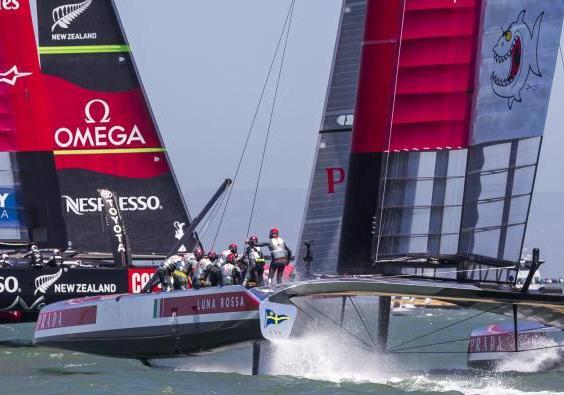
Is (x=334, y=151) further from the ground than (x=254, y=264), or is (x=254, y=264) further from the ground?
(x=334, y=151)

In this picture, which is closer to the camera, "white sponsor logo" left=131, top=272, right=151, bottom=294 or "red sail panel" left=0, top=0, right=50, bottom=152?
"white sponsor logo" left=131, top=272, right=151, bottom=294

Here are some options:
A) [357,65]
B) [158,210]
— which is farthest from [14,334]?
[357,65]

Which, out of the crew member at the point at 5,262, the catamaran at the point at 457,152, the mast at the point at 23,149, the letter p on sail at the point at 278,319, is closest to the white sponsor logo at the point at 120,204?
the mast at the point at 23,149

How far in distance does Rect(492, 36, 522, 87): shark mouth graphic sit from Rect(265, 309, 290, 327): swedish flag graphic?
334 centimetres

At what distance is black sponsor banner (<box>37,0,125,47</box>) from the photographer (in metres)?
24.5

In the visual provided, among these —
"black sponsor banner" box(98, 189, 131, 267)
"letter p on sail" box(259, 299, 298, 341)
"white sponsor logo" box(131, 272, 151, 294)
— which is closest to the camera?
"letter p on sail" box(259, 299, 298, 341)

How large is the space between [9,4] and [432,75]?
8622 mm

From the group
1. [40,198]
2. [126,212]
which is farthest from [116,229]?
[40,198]

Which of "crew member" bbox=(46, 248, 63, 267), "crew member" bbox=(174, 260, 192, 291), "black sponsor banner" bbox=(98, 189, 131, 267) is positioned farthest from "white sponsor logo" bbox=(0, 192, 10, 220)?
"crew member" bbox=(174, 260, 192, 291)

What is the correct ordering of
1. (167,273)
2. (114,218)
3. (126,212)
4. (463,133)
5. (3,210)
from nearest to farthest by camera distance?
(463,133) < (167,273) < (3,210) < (114,218) < (126,212)

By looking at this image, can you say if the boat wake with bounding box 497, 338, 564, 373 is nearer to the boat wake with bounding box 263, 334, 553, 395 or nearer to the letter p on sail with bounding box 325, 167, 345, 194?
the boat wake with bounding box 263, 334, 553, 395

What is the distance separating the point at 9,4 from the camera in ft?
74.6

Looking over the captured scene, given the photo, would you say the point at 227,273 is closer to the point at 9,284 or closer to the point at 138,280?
the point at 138,280

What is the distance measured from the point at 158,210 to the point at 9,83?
334cm
